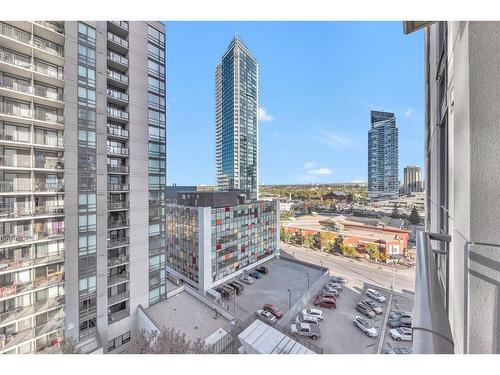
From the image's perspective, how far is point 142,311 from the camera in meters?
5.36

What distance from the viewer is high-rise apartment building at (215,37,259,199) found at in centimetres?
2538

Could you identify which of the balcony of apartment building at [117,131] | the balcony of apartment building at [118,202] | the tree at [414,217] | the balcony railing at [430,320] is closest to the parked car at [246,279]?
the balcony of apartment building at [118,202]

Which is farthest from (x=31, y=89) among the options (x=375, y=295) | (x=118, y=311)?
(x=375, y=295)

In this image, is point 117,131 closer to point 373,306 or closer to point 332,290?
point 332,290

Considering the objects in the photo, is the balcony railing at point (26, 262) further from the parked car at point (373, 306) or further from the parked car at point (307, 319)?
the parked car at point (373, 306)

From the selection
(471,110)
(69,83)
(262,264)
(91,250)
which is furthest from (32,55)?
(262,264)

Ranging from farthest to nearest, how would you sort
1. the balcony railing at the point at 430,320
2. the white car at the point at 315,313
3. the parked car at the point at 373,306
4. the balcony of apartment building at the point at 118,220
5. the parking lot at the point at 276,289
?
1. the parked car at the point at 373,306
2. the parking lot at the point at 276,289
3. the white car at the point at 315,313
4. the balcony of apartment building at the point at 118,220
5. the balcony railing at the point at 430,320

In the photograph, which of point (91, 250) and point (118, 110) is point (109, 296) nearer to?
point (91, 250)

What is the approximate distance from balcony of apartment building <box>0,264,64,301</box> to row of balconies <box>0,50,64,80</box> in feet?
13.1

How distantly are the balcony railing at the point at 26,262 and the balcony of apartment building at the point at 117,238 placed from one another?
36.1 inches

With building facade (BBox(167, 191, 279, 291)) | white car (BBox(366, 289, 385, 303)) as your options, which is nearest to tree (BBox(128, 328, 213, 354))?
building facade (BBox(167, 191, 279, 291))

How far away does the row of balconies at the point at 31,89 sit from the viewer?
411cm

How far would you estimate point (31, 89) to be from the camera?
4188 millimetres

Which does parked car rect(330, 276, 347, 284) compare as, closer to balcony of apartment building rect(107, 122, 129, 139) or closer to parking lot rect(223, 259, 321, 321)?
parking lot rect(223, 259, 321, 321)
